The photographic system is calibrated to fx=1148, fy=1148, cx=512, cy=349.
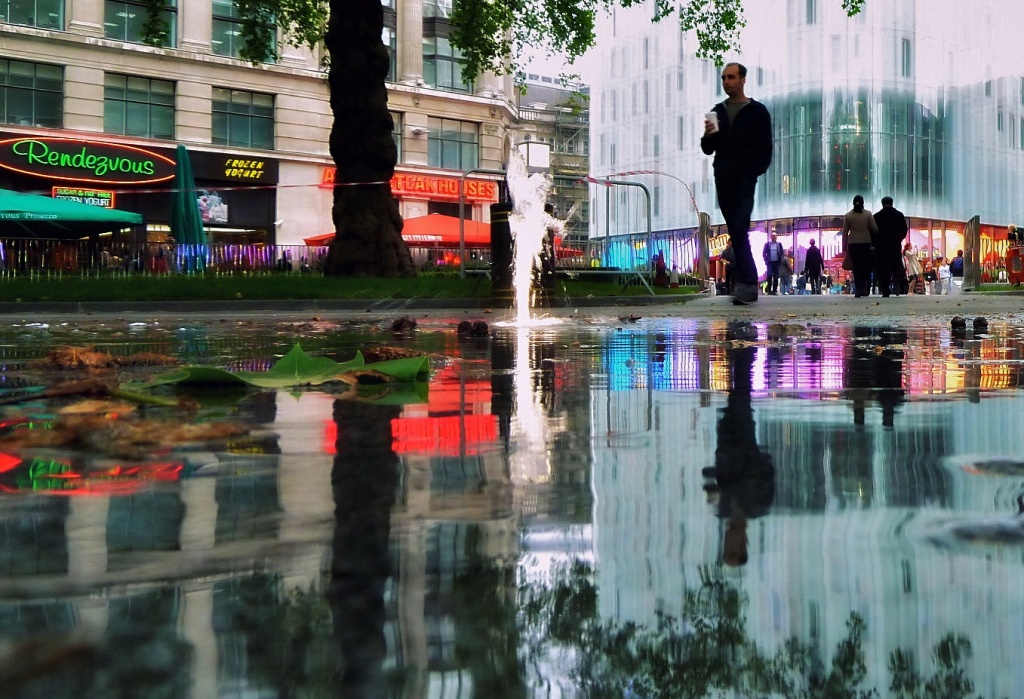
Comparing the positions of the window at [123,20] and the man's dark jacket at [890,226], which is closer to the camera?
the man's dark jacket at [890,226]

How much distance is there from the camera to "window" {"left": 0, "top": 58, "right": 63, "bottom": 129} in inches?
1309

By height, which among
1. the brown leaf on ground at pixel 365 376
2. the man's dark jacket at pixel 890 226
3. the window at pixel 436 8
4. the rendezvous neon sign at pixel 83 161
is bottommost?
the brown leaf on ground at pixel 365 376

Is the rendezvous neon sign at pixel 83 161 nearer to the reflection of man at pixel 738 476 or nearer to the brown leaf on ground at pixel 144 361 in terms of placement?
the brown leaf on ground at pixel 144 361

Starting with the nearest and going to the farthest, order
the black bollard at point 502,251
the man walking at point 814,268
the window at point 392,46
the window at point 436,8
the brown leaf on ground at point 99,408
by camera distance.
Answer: the brown leaf on ground at point 99,408 < the black bollard at point 502,251 < the man walking at point 814,268 < the window at point 392,46 < the window at point 436,8

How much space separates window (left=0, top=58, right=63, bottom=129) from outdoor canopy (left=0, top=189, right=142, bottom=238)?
11.5 metres

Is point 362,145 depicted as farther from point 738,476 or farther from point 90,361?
point 738,476

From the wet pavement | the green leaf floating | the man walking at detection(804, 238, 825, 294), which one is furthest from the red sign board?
the wet pavement

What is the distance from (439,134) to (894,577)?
43.7 m

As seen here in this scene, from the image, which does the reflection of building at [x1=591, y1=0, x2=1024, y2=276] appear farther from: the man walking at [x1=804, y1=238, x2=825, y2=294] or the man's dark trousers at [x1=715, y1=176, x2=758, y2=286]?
the man's dark trousers at [x1=715, y1=176, x2=758, y2=286]

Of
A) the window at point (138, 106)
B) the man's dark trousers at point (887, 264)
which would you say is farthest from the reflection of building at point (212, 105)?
the man's dark trousers at point (887, 264)

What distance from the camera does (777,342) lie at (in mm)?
6953

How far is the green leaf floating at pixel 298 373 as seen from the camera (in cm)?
379

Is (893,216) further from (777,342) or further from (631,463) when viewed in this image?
(631,463)

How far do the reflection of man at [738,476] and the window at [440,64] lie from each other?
4191cm
